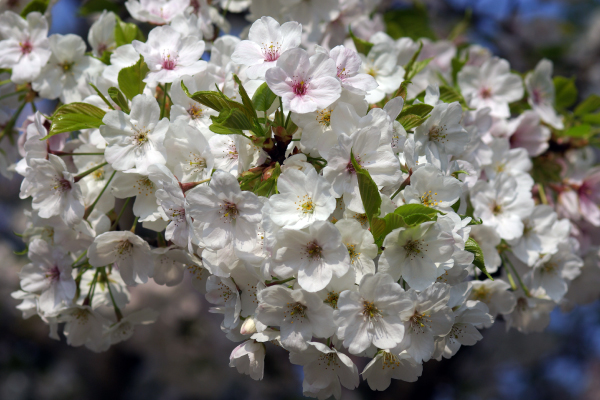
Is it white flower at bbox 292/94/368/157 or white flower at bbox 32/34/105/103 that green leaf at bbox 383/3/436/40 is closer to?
white flower at bbox 292/94/368/157

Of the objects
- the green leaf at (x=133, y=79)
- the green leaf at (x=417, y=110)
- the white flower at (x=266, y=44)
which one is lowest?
the green leaf at (x=417, y=110)

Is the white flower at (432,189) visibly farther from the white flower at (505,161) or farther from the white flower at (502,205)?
the white flower at (505,161)

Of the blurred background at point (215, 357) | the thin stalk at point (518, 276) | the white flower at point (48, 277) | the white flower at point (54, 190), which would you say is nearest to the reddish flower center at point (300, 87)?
the white flower at point (54, 190)

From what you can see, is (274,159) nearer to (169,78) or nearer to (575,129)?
(169,78)

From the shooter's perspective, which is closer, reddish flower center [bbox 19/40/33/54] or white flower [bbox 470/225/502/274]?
white flower [bbox 470/225/502/274]

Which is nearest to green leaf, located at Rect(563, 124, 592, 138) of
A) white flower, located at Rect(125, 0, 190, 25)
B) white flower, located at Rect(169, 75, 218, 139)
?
white flower, located at Rect(169, 75, 218, 139)

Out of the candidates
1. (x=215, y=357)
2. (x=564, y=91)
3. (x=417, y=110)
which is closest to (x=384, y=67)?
(x=417, y=110)
